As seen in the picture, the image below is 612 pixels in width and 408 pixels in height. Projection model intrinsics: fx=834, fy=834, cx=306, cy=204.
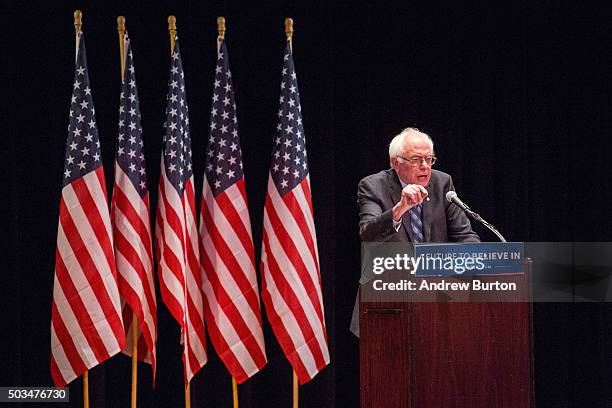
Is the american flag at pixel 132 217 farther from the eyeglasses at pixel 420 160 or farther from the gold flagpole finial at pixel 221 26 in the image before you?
the eyeglasses at pixel 420 160

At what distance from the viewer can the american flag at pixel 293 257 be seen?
15.1 feet

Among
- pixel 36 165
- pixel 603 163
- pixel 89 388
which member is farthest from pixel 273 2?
pixel 89 388

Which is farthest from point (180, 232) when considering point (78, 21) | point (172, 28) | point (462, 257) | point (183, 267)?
point (462, 257)

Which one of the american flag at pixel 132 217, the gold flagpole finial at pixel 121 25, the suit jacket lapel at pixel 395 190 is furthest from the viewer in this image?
the gold flagpole finial at pixel 121 25

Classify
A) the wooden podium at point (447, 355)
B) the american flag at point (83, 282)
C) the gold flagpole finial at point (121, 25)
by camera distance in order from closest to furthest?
the wooden podium at point (447, 355), the american flag at point (83, 282), the gold flagpole finial at point (121, 25)

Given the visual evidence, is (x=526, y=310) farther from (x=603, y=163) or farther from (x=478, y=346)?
(x=603, y=163)

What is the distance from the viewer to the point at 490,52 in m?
5.11

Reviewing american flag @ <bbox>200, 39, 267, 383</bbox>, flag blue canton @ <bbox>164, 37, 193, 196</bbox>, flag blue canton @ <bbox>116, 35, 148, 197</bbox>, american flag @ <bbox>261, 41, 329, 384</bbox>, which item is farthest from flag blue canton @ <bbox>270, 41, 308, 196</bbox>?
flag blue canton @ <bbox>116, 35, 148, 197</bbox>

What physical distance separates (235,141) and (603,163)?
7.41 feet

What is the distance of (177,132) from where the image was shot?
180 inches

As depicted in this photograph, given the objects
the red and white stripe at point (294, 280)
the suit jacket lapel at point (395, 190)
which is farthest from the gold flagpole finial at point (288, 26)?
the suit jacket lapel at point (395, 190)

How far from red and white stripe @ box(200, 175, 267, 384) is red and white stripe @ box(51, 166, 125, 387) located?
0.53 meters

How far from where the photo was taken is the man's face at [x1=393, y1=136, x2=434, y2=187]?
4.09 meters

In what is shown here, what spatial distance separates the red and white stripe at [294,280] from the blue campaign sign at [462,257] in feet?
5.04
